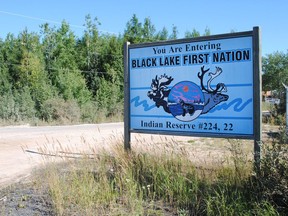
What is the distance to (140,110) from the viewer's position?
7723mm

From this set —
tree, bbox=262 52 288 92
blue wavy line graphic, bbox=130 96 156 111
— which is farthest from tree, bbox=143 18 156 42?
blue wavy line graphic, bbox=130 96 156 111

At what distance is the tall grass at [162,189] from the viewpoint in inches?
186

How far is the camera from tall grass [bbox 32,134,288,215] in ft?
15.5

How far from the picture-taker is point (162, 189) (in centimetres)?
545

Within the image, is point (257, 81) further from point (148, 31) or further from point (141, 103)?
point (148, 31)

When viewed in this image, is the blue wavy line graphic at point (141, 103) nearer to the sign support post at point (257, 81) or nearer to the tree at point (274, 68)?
the sign support post at point (257, 81)

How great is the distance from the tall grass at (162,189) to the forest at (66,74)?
21900 millimetres

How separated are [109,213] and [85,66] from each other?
43609mm

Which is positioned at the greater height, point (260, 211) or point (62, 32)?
point (62, 32)

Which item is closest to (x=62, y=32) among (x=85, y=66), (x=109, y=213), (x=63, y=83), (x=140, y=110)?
(x=85, y=66)

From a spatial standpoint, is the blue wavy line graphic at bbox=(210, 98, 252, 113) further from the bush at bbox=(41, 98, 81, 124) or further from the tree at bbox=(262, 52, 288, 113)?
the tree at bbox=(262, 52, 288, 113)

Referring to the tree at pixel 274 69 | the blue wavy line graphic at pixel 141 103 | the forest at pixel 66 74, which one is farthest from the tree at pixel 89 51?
the blue wavy line graphic at pixel 141 103

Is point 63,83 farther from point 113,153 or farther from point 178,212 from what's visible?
point 178,212

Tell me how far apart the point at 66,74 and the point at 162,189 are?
33.6 meters
